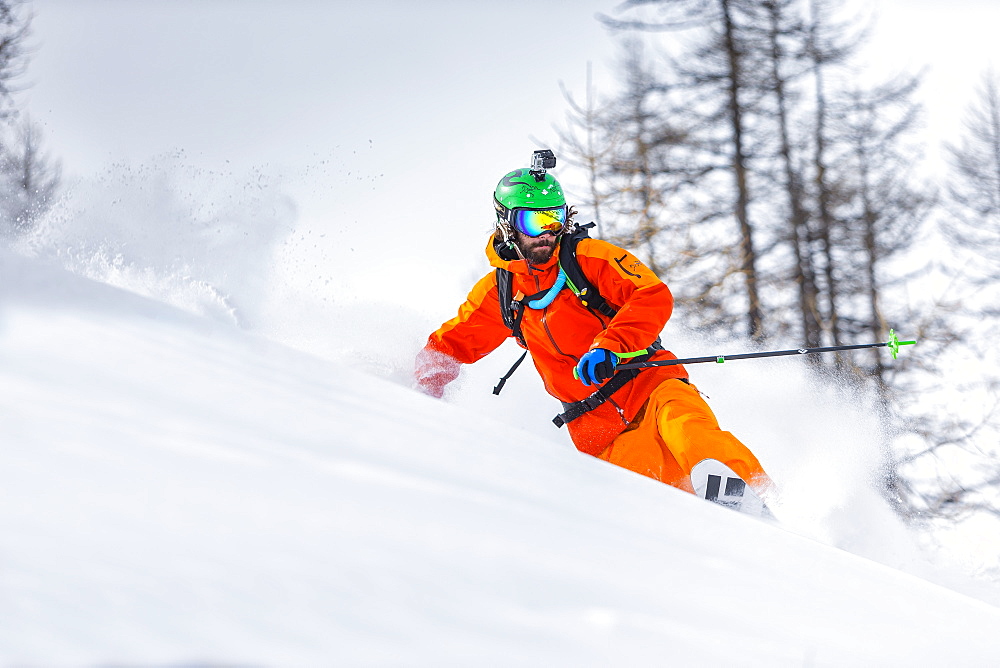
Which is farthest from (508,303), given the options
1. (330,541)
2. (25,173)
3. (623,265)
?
(25,173)

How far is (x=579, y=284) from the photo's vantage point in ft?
14.5

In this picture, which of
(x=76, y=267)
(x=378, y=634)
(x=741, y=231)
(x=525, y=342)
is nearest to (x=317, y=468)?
(x=378, y=634)

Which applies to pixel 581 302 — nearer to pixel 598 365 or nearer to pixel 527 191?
pixel 598 365

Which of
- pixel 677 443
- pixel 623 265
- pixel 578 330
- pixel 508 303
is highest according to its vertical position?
pixel 623 265

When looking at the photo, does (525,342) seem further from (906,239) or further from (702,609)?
(906,239)

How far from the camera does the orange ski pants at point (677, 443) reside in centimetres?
373

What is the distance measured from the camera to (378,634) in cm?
81

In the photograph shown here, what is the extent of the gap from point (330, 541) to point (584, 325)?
3.61 metres

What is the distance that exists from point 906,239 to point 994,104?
5.56m

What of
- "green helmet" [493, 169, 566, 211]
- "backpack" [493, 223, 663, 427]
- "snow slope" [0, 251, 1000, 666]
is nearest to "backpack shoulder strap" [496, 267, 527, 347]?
"backpack" [493, 223, 663, 427]

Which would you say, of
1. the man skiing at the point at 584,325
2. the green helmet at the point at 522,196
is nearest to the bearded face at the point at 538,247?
the man skiing at the point at 584,325

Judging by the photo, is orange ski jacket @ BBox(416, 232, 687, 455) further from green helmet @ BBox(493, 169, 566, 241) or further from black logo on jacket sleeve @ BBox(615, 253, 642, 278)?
green helmet @ BBox(493, 169, 566, 241)

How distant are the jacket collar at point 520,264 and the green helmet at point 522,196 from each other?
127 mm

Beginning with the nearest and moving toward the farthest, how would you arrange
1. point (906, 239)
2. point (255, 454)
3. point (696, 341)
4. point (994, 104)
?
point (255, 454)
point (696, 341)
point (906, 239)
point (994, 104)
